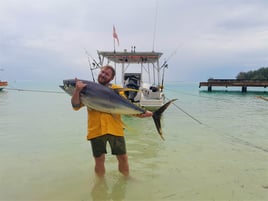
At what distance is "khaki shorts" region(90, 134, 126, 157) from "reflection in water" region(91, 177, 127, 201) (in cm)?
61

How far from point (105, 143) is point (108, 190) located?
32.4 inches

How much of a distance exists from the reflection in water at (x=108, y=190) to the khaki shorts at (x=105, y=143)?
61 cm

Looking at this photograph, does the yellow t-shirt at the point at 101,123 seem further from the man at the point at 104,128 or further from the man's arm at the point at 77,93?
the man's arm at the point at 77,93

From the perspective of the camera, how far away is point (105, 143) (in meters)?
3.93

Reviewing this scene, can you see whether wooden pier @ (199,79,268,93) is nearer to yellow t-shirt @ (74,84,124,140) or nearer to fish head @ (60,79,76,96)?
yellow t-shirt @ (74,84,124,140)

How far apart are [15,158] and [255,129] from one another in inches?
329

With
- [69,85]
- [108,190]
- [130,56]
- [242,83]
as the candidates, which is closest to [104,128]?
[69,85]

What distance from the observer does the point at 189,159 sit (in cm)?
590

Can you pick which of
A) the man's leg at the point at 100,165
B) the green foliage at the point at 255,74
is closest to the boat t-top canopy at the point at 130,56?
the man's leg at the point at 100,165

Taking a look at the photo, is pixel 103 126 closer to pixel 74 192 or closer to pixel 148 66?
pixel 74 192

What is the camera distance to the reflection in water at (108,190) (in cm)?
396

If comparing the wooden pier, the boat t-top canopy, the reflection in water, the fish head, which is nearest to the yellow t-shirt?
the fish head

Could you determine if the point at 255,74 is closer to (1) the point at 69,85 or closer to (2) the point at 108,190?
(2) the point at 108,190

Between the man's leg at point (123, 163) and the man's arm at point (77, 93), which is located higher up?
the man's arm at point (77, 93)
